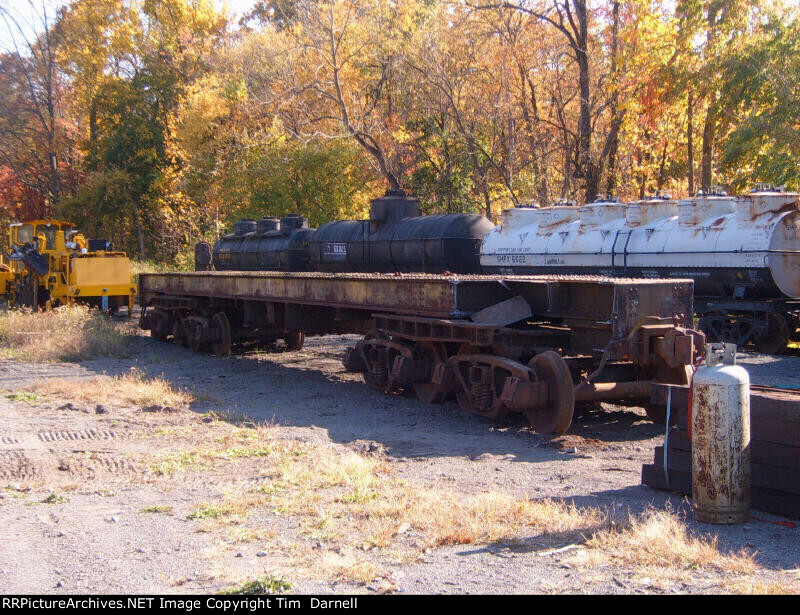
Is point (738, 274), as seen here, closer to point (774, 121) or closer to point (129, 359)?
point (774, 121)

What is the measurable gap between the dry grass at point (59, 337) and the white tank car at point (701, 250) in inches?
336

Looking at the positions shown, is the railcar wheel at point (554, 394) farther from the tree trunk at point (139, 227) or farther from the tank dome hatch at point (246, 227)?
the tree trunk at point (139, 227)

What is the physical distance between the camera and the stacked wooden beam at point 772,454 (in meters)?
5.88

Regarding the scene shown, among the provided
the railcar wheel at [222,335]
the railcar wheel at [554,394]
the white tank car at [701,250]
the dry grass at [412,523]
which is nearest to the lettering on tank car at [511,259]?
the white tank car at [701,250]

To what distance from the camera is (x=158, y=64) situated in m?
38.8

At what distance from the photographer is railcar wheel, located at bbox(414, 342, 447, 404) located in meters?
10.8

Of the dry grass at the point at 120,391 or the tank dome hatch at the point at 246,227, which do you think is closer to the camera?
the dry grass at the point at 120,391

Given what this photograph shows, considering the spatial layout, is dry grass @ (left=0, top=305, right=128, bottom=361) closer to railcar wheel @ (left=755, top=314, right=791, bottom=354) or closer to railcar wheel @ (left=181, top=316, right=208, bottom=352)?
railcar wheel @ (left=181, top=316, right=208, bottom=352)

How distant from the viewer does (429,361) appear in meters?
11.1

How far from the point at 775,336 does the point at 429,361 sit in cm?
807

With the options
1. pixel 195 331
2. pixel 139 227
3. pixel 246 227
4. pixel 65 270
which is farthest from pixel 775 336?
pixel 139 227

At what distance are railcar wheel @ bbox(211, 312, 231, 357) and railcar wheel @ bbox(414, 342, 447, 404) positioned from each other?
6.79 meters
